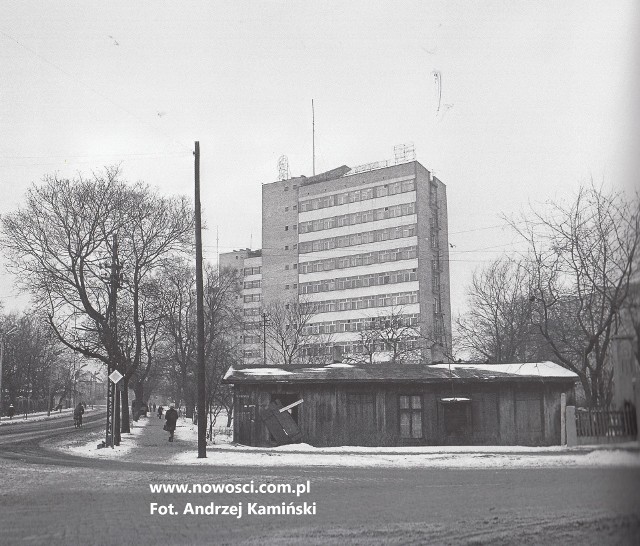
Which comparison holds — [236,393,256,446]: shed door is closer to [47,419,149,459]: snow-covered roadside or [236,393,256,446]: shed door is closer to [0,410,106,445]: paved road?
[47,419,149,459]: snow-covered roadside

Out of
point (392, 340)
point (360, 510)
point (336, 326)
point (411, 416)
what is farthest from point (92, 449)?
point (336, 326)

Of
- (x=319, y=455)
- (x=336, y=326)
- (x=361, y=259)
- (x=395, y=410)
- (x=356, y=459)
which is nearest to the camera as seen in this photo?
(x=356, y=459)

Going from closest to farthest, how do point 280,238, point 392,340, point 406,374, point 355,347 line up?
point 406,374, point 392,340, point 355,347, point 280,238

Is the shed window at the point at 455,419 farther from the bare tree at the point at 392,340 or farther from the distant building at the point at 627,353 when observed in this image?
the bare tree at the point at 392,340

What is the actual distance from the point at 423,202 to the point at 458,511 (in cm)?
6217

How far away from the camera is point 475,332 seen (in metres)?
42.8

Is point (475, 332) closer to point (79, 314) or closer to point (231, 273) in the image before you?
point (231, 273)

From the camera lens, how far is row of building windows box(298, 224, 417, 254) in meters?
69.9

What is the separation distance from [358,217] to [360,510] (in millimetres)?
64869

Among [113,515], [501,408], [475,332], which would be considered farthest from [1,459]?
[475,332]

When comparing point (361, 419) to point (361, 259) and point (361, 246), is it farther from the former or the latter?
point (361, 259)

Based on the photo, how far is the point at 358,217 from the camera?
72812 millimetres

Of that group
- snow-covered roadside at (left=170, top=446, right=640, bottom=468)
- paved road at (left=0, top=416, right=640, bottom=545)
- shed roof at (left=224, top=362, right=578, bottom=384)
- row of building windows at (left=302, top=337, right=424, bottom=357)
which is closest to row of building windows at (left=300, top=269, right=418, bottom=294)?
row of building windows at (left=302, top=337, right=424, bottom=357)

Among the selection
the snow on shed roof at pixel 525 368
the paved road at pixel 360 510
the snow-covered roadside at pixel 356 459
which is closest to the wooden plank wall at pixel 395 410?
the snow on shed roof at pixel 525 368
